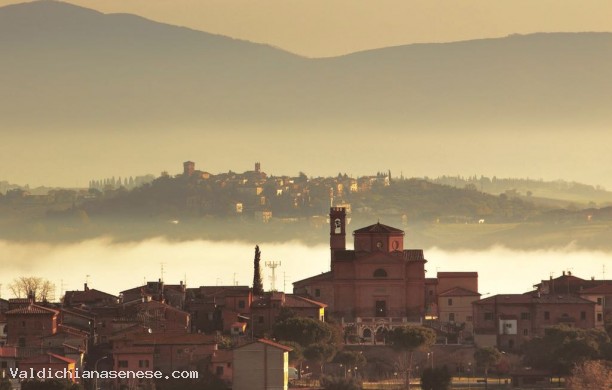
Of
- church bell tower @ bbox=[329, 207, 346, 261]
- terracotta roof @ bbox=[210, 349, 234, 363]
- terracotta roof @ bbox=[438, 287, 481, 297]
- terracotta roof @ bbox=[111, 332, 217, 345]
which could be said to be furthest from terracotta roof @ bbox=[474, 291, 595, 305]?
terracotta roof @ bbox=[210, 349, 234, 363]

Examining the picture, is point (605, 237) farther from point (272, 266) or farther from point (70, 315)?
point (70, 315)

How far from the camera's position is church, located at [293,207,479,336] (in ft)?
309

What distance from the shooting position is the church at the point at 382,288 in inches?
3703

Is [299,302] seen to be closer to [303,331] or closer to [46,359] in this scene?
[303,331]

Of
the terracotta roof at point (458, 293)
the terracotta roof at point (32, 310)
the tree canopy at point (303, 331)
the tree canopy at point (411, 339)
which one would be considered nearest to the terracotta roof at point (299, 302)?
the tree canopy at point (303, 331)

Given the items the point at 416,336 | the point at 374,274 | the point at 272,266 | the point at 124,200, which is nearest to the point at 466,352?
the point at 416,336

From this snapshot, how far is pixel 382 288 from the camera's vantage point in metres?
95.1

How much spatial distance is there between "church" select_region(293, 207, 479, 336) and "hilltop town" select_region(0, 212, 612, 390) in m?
0.04

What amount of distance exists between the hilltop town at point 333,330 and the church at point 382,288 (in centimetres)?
4

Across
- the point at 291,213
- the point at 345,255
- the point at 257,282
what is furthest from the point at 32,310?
the point at 291,213

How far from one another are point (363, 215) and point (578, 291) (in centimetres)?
7217

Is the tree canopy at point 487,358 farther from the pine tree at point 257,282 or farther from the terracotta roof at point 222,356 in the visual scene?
the pine tree at point 257,282

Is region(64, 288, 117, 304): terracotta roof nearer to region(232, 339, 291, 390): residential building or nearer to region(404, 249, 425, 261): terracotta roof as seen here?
region(404, 249, 425, 261): terracotta roof

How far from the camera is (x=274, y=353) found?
7394cm
